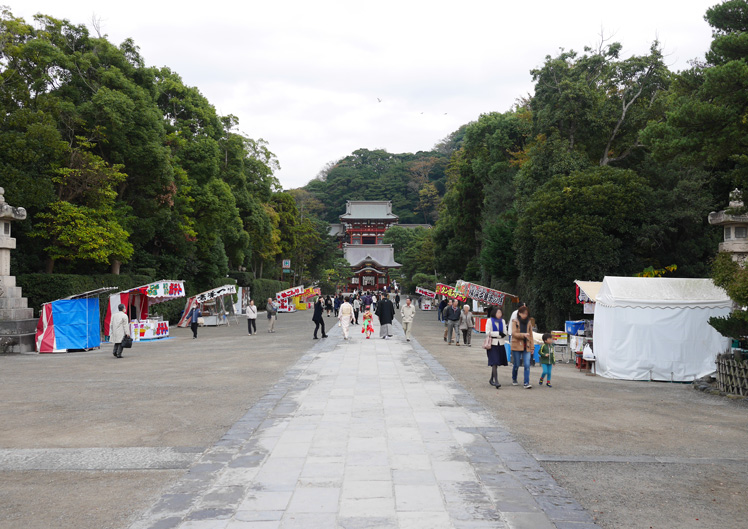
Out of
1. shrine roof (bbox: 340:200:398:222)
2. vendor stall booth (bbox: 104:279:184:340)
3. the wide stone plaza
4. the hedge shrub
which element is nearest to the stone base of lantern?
vendor stall booth (bbox: 104:279:184:340)

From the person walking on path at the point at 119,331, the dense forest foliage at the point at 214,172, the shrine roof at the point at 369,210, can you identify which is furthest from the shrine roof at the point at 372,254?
the person walking on path at the point at 119,331

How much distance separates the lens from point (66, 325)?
54.7 ft

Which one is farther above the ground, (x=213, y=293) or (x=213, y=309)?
(x=213, y=293)

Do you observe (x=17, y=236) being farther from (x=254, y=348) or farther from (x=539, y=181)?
(x=539, y=181)

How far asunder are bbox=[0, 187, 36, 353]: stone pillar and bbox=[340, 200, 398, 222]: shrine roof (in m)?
65.8

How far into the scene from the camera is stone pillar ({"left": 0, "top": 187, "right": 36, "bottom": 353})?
16422 mm

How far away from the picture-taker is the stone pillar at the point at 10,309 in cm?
1642

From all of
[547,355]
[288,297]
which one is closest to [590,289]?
[547,355]

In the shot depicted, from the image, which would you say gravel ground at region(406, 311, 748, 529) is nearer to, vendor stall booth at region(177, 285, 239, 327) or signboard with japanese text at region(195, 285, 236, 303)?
signboard with japanese text at region(195, 285, 236, 303)

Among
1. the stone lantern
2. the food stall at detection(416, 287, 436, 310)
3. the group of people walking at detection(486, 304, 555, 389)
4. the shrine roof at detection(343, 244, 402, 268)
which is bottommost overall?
the food stall at detection(416, 287, 436, 310)

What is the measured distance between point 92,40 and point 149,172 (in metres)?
5.55

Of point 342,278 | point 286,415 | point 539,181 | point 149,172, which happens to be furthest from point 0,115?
point 342,278

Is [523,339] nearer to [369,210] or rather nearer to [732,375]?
[732,375]

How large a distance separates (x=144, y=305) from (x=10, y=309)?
7.15 m
